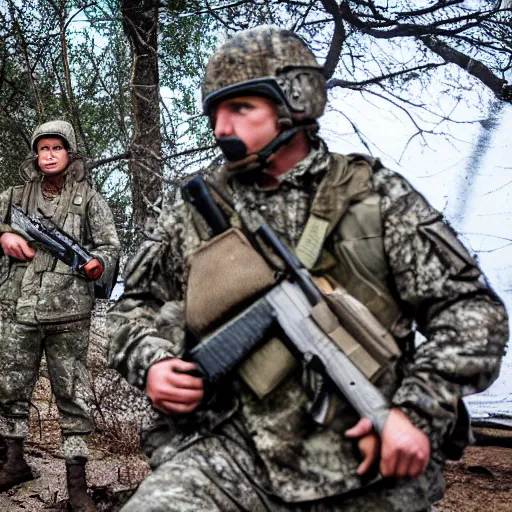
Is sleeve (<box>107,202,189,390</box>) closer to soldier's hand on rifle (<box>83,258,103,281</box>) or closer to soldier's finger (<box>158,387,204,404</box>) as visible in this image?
soldier's finger (<box>158,387,204,404</box>)

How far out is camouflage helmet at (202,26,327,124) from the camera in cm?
195

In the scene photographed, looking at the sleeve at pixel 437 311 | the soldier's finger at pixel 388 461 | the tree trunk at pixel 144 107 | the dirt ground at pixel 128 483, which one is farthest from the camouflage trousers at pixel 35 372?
the soldier's finger at pixel 388 461

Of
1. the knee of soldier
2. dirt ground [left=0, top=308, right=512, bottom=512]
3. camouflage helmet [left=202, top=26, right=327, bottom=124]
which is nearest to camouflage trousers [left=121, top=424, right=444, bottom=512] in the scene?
the knee of soldier

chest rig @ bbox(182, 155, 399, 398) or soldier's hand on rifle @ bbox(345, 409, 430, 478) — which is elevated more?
chest rig @ bbox(182, 155, 399, 398)

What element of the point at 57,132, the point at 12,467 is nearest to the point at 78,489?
the point at 12,467

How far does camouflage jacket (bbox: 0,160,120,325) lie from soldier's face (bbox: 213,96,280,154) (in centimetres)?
296

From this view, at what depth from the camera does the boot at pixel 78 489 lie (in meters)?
4.52

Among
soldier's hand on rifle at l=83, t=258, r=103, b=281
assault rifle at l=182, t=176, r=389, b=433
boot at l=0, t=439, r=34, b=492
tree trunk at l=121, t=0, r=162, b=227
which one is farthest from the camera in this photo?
tree trunk at l=121, t=0, r=162, b=227

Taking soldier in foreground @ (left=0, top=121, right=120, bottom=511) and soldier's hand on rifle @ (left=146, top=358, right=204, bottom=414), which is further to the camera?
soldier in foreground @ (left=0, top=121, right=120, bottom=511)

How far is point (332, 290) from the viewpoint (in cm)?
187

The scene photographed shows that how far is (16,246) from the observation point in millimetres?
4781

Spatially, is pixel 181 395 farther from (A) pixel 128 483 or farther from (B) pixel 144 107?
(B) pixel 144 107

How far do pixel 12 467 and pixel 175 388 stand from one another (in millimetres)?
3437

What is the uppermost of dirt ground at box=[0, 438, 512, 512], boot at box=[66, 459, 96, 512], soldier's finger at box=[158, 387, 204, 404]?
soldier's finger at box=[158, 387, 204, 404]
